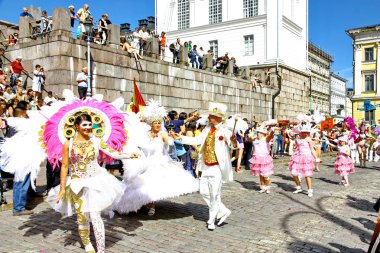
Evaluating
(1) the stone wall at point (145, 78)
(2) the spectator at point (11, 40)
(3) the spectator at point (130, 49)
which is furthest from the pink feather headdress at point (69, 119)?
(2) the spectator at point (11, 40)

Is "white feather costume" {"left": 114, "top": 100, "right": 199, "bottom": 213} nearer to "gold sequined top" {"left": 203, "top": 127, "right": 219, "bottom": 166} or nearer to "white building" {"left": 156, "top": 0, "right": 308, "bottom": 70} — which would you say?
"gold sequined top" {"left": 203, "top": 127, "right": 219, "bottom": 166}

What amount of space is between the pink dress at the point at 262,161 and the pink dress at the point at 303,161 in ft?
2.05

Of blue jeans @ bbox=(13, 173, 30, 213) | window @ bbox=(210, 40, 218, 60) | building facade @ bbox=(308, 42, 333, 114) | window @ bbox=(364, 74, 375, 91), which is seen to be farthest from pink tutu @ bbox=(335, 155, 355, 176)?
window @ bbox=(364, 74, 375, 91)

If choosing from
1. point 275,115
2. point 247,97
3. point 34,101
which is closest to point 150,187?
point 34,101

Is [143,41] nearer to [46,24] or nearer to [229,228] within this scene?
[46,24]

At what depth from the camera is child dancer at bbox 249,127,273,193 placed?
972 cm

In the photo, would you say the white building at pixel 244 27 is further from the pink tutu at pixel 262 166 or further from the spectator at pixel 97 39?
the pink tutu at pixel 262 166

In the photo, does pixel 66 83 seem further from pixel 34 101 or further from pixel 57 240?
pixel 57 240

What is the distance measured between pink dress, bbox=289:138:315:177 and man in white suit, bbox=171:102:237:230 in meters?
3.63

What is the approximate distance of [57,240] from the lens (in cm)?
554

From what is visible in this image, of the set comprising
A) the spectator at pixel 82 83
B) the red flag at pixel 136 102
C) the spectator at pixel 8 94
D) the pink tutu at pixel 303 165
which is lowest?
the pink tutu at pixel 303 165

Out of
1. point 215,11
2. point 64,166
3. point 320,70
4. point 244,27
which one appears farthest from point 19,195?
point 320,70

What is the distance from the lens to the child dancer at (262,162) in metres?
9.72

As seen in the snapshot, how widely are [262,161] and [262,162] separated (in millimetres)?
34
